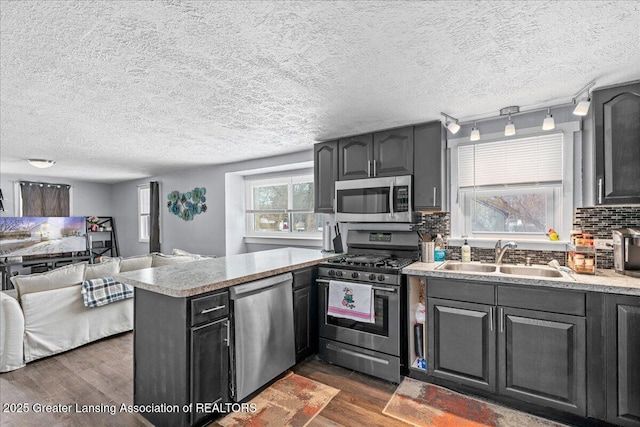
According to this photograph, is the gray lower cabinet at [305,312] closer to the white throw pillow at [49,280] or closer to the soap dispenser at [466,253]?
the soap dispenser at [466,253]

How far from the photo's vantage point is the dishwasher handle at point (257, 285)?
80.2 inches

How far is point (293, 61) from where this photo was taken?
1.75 metres

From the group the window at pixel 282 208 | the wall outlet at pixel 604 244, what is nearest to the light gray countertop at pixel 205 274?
the window at pixel 282 208

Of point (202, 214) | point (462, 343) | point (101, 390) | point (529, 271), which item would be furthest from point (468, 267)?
point (202, 214)

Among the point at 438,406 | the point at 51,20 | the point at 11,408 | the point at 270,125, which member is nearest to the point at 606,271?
the point at 438,406

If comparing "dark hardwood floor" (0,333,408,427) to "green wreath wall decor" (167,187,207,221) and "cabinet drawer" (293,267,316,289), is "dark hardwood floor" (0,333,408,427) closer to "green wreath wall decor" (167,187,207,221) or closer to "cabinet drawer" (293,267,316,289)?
"cabinet drawer" (293,267,316,289)

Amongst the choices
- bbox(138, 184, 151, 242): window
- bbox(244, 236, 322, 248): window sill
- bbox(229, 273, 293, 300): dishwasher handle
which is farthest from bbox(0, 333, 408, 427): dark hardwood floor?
bbox(138, 184, 151, 242): window

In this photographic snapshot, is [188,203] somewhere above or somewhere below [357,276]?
above

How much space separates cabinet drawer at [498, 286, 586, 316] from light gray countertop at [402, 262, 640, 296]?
0.16ft

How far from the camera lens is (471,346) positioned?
2240mm

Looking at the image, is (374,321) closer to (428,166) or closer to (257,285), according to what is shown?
(257,285)

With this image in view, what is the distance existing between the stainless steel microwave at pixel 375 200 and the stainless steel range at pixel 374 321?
0.28 metres

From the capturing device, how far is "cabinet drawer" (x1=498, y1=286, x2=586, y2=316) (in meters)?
1.93

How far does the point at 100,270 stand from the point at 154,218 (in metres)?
2.92
